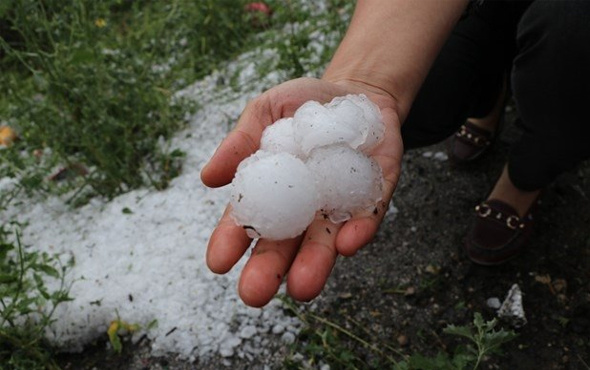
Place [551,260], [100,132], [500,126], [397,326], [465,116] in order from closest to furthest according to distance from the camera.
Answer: [397,326]
[551,260]
[465,116]
[100,132]
[500,126]

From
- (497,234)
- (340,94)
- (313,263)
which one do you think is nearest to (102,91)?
(340,94)

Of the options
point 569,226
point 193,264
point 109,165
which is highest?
point 109,165

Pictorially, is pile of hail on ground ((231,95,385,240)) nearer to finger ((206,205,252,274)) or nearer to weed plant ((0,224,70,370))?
finger ((206,205,252,274))

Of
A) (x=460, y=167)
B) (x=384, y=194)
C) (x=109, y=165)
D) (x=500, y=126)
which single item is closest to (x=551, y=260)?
(x=460, y=167)

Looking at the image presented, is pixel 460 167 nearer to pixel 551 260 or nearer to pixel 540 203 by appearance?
pixel 540 203

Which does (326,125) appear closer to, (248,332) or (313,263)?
(313,263)

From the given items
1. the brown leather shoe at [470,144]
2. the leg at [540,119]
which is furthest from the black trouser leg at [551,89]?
the brown leather shoe at [470,144]
